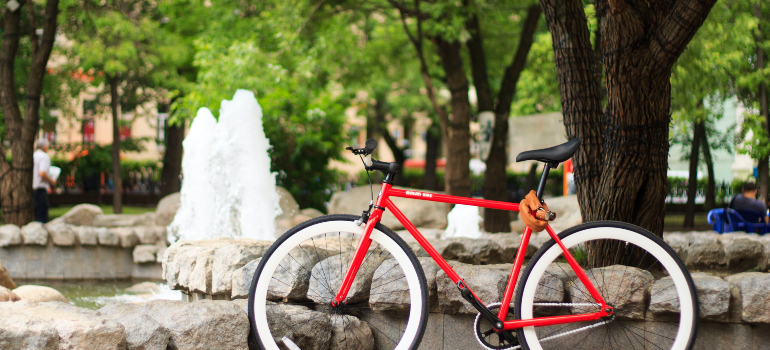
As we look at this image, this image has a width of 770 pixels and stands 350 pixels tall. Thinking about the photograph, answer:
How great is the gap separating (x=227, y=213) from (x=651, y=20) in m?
6.70

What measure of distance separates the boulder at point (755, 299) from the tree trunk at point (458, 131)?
7.97m

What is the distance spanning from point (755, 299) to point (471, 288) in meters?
1.22

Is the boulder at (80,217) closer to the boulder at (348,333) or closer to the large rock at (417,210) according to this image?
the large rock at (417,210)

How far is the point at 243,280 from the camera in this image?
3412mm

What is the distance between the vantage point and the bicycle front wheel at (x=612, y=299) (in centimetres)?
273

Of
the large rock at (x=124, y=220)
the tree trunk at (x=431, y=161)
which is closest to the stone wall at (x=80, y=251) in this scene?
the large rock at (x=124, y=220)

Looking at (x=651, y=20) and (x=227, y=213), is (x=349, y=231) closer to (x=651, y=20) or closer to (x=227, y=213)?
(x=651, y=20)

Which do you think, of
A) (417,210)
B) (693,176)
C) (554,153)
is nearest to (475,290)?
(554,153)

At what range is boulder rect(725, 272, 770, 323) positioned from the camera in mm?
2824

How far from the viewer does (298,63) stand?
10.5 meters

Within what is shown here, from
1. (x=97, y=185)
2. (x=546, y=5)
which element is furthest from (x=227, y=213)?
(x=97, y=185)

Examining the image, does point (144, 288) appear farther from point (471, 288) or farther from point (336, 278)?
point (471, 288)

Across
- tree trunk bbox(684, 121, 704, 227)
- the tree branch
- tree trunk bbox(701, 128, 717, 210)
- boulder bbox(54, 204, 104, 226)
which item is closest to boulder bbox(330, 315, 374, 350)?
the tree branch

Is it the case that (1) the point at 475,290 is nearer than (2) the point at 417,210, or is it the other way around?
(1) the point at 475,290
